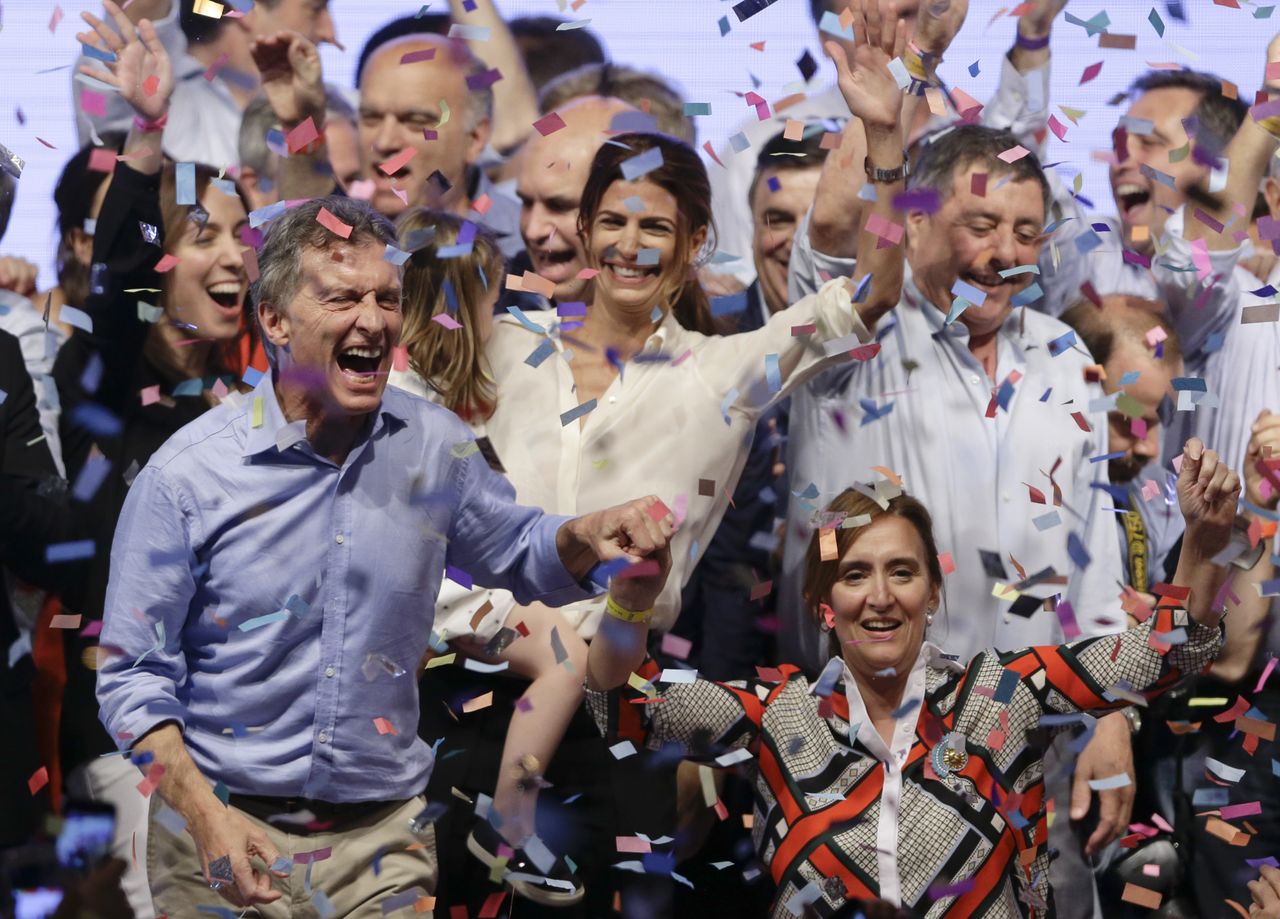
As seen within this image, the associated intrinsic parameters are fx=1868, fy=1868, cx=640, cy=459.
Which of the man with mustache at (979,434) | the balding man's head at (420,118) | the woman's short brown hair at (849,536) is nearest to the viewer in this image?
the woman's short brown hair at (849,536)

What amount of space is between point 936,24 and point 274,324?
1355mm

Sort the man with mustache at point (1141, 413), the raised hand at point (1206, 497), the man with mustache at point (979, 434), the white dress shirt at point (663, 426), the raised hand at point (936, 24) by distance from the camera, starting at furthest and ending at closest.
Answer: the man with mustache at point (1141, 413) < the raised hand at point (936, 24) < the man with mustache at point (979, 434) < the white dress shirt at point (663, 426) < the raised hand at point (1206, 497)

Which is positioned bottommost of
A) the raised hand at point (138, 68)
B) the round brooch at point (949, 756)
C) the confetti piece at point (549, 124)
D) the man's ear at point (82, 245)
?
the round brooch at point (949, 756)

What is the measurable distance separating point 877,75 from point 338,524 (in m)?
1.09

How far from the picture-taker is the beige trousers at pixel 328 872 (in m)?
2.38

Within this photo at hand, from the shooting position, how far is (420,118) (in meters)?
3.47

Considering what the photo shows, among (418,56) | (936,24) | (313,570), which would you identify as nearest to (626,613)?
(313,570)

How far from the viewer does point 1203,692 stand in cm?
324

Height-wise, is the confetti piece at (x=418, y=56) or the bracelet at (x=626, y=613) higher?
the confetti piece at (x=418, y=56)

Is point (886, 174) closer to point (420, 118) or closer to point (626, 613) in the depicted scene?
point (626, 613)

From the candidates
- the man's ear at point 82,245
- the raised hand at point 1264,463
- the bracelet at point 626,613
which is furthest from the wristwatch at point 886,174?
the man's ear at point 82,245

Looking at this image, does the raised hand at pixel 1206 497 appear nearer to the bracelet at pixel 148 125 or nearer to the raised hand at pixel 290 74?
the raised hand at pixel 290 74

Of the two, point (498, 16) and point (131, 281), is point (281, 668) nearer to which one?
point (131, 281)

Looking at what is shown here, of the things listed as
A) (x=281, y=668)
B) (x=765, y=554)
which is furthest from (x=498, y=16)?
(x=281, y=668)
